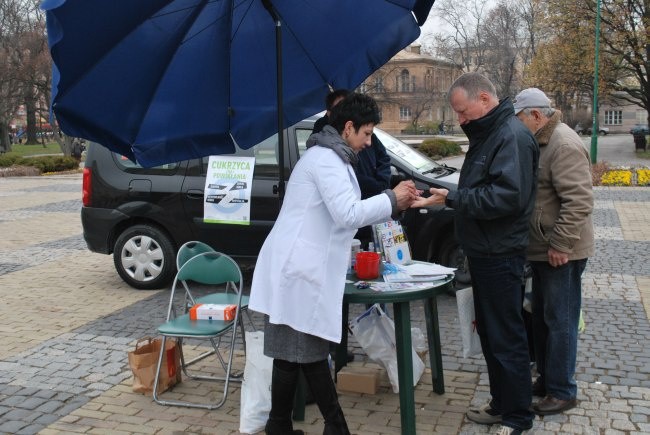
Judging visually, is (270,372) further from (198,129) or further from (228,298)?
(198,129)

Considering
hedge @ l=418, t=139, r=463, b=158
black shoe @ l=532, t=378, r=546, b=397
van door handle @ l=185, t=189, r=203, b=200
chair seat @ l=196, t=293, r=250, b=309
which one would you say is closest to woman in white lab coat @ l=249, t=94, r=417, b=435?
chair seat @ l=196, t=293, r=250, b=309

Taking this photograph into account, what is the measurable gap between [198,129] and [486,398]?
8.35 feet

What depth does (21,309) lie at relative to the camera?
7176 millimetres

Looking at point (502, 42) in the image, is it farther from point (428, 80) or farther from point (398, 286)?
point (398, 286)

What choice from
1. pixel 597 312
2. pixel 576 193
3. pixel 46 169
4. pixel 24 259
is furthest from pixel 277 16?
pixel 46 169

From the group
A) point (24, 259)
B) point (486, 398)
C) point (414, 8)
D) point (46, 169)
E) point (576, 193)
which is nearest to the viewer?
point (576, 193)

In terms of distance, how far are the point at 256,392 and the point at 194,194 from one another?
372 centimetres

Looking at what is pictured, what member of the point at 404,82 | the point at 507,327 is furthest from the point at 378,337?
the point at 404,82

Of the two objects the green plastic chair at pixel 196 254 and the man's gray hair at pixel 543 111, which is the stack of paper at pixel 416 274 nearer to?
the man's gray hair at pixel 543 111

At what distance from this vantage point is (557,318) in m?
4.13

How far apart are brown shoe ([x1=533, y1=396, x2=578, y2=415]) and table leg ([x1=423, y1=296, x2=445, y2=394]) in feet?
2.10

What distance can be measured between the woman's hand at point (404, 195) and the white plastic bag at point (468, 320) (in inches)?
32.9

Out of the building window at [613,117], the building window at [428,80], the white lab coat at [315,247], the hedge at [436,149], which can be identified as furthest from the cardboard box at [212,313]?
the building window at [613,117]

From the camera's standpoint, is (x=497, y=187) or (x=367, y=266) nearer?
(x=497, y=187)
